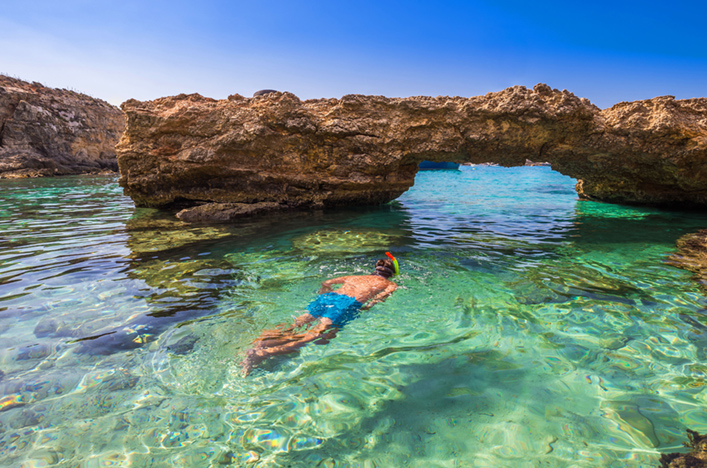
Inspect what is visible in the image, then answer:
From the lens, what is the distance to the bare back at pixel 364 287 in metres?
3.93

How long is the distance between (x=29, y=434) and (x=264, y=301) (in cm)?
223

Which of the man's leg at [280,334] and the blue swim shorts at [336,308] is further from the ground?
Result: the blue swim shorts at [336,308]

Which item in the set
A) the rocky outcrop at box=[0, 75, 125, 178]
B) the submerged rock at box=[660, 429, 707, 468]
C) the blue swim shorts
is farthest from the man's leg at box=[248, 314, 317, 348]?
the rocky outcrop at box=[0, 75, 125, 178]

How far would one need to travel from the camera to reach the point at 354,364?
2789mm

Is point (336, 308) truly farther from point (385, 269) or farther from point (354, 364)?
point (385, 269)

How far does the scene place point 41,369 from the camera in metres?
2.67

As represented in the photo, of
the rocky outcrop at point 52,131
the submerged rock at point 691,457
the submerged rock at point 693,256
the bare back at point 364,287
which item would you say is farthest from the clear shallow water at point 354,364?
the rocky outcrop at point 52,131

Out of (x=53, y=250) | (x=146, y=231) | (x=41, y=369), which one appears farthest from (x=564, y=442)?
(x=146, y=231)

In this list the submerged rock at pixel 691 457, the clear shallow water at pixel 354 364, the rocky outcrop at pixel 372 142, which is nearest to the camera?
the submerged rock at pixel 691 457

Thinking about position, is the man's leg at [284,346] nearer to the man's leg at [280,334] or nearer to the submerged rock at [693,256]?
the man's leg at [280,334]

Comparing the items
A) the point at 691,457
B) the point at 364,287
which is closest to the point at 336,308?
the point at 364,287

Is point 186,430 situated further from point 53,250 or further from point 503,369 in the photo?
point 53,250

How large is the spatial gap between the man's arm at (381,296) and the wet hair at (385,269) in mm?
265

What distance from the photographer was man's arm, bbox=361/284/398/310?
3.85 m
